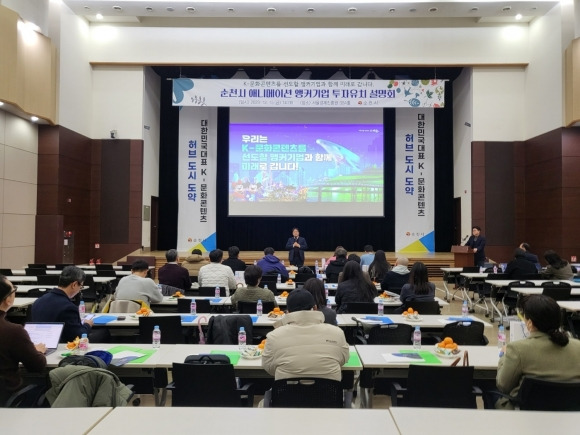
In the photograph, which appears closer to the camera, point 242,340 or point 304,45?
point 242,340

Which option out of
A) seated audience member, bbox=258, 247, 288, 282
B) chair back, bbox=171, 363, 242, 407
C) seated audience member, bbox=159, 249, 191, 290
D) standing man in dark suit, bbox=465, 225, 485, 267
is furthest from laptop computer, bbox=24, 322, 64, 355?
standing man in dark suit, bbox=465, 225, 485, 267

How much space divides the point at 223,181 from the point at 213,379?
13102 millimetres

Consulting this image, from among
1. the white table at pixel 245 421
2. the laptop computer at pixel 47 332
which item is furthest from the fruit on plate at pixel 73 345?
the white table at pixel 245 421

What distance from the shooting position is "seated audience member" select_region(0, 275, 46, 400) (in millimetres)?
2707

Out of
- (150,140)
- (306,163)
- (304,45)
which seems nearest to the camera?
(304,45)

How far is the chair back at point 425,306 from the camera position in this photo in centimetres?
487

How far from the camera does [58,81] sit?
38.3 ft

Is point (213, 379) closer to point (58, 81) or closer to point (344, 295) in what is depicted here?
point (344, 295)

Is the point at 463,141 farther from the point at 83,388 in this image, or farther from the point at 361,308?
the point at 83,388

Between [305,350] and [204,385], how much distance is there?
610mm


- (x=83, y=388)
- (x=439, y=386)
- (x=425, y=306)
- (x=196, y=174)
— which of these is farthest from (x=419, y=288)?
(x=196, y=174)

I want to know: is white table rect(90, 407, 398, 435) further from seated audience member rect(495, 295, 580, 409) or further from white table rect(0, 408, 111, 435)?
seated audience member rect(495, 295, 580, 409)

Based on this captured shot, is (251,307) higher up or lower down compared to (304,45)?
lower down

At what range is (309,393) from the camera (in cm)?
253
